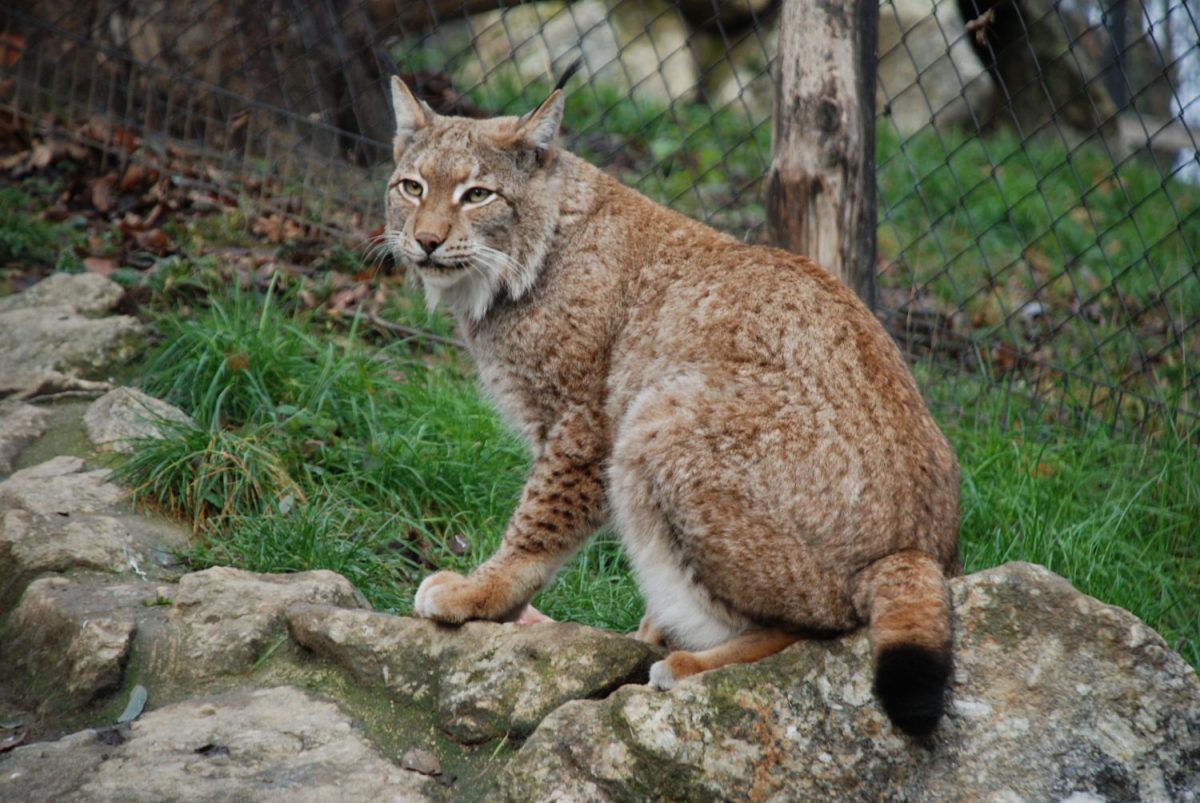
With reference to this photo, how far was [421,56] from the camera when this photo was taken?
9336 millimetres

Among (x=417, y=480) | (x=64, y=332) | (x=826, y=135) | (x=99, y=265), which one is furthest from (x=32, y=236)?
(x=826, y=135)

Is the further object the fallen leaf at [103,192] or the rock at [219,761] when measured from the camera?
the fallen leaf at [103,192]

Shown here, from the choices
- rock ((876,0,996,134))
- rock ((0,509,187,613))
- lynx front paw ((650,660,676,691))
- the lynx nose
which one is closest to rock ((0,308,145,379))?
rock ((0,509,187,613))

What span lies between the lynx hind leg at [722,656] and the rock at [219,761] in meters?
0.65

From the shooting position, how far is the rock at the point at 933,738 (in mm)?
2885

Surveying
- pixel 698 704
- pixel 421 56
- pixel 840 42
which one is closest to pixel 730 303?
pixel 698 704

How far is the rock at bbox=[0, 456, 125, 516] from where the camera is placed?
4273mm

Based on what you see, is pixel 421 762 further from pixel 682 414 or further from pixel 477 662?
pixel 682 414

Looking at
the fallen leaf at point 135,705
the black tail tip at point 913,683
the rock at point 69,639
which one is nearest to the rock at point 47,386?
the rock at point 69,639

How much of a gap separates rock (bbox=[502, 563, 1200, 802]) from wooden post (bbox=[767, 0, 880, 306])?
7.13ft

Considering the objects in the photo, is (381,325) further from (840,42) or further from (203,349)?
(840,42)

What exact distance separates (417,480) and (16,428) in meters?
1.55

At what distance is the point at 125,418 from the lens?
4.89 metres

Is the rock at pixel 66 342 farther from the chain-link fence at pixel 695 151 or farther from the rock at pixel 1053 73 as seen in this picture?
the rock at pixel 1053 73
